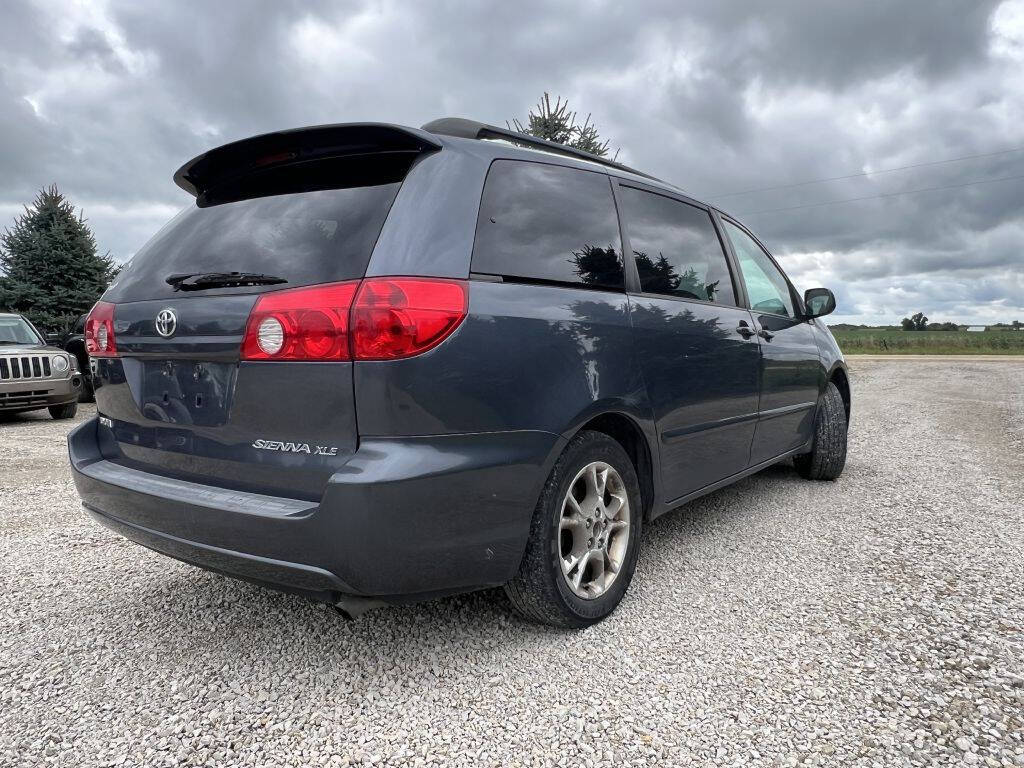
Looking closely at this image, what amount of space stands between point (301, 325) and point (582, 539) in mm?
1278

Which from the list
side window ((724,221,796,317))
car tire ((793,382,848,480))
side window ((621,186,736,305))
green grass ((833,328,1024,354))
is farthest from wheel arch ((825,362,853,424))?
green grass ((833,328,1024,354))

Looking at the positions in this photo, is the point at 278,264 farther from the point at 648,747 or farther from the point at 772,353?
the point at 772,353

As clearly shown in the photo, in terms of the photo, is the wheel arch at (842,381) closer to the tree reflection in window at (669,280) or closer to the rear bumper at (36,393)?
the tree reflection in window at (669,280)

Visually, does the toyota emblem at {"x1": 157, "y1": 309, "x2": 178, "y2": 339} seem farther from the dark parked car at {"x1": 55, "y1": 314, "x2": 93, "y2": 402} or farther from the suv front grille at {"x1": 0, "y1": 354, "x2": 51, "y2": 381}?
the dark parked car at {"x1": 55, "y1": 314, "x2": 93, "y2": 402}

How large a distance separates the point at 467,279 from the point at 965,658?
6.91 feet

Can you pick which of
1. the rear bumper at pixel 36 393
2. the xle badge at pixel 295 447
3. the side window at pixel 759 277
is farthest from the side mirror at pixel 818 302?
the rear bumper at pixel 36 393

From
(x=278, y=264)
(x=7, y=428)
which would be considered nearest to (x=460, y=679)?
(x=278, y=264)

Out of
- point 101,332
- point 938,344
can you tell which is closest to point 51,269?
point 101,332

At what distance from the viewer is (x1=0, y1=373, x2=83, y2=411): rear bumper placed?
9.12 meters

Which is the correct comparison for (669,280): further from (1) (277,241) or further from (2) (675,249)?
(1) (277,241)

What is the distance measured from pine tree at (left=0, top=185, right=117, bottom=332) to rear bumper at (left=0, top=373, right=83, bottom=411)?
29.1ft

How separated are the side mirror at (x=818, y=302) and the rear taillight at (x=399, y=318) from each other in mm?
3384

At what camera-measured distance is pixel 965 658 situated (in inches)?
94.0

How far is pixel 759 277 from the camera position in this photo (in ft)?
14.0
